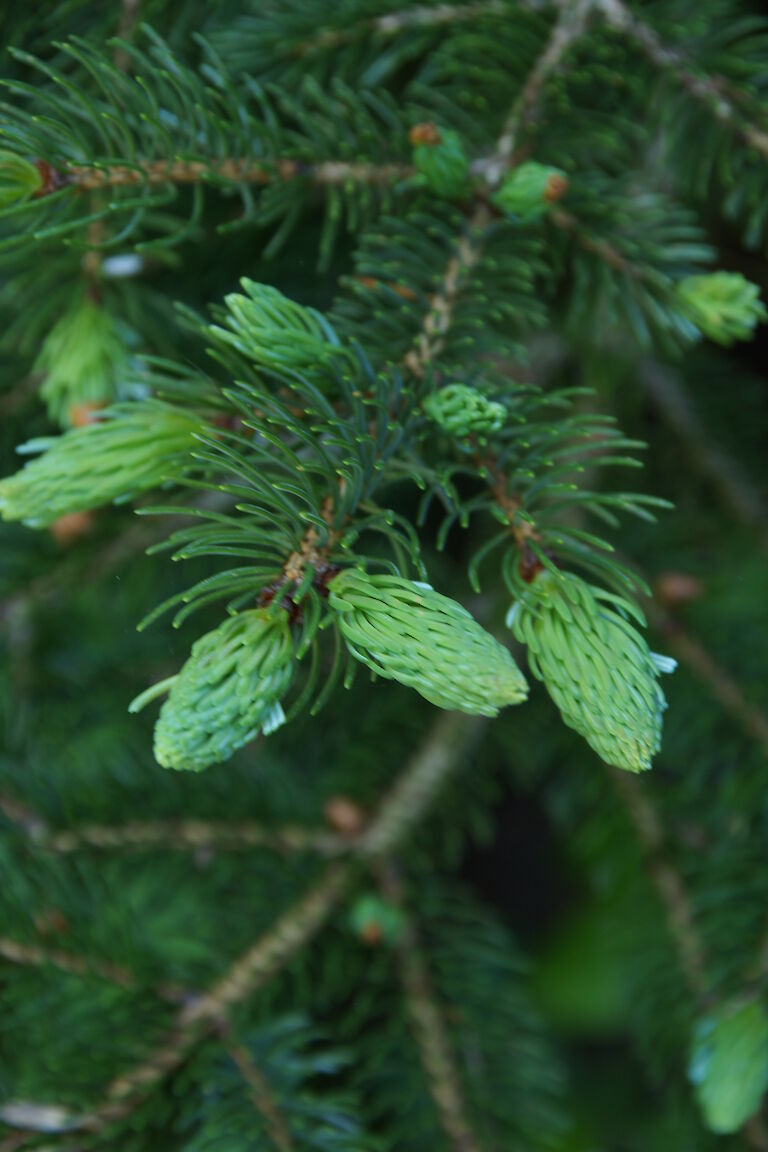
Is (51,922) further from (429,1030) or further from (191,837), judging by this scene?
(429,1030)

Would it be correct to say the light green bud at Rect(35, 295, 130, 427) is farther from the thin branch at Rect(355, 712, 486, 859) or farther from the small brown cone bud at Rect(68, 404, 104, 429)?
→ the thin branch at Rect(355, 712, 486, 859)

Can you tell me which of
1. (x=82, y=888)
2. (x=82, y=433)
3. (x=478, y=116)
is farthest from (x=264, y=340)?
(x=82, y=888)

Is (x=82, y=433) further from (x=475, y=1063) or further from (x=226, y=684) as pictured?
(x=475, y=1063)

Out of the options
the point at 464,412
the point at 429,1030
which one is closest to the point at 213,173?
the point at 464,412

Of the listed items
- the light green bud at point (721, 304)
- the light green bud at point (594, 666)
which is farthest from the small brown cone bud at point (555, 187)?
the light green bud at point (594, 666)

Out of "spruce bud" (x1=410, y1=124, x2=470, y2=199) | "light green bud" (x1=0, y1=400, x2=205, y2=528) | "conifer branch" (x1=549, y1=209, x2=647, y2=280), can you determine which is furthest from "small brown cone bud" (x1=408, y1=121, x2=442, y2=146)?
"light green bud" (x1=0, y1=400, x2=205, y2=528)

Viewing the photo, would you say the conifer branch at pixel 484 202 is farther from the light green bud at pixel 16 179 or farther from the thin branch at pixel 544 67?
the light green bud at pixel 16 179

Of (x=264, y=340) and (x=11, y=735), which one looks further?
(x=11, y=735)
